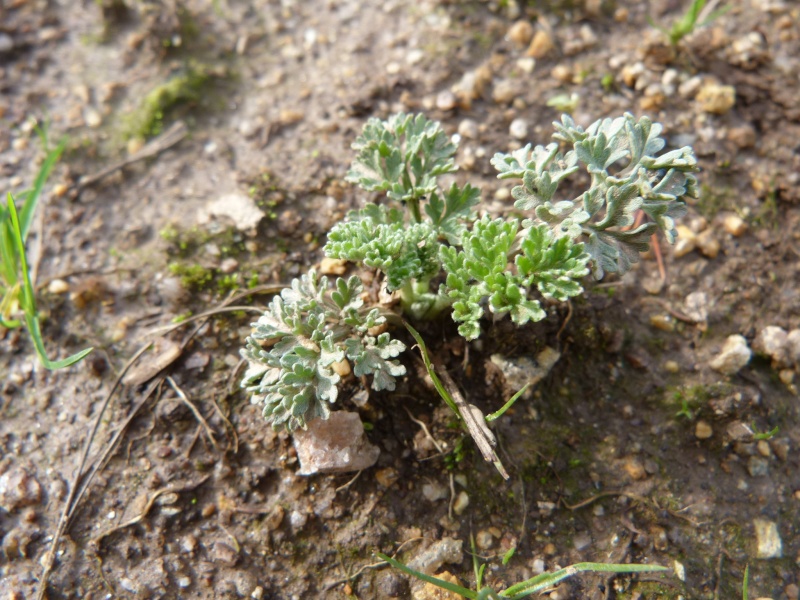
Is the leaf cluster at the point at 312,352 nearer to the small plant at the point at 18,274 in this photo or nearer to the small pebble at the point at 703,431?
the small plant at the point at 18,274

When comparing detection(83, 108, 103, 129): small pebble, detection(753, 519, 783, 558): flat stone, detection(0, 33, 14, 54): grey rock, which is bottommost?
detection(753, 519, 783, 558): flat stone

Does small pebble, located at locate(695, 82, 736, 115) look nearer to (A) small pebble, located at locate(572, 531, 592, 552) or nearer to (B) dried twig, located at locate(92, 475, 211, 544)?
(A) small pebble, located at locate(572, 531, 592, 552)

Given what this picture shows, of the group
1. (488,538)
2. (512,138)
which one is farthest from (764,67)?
(488,538)

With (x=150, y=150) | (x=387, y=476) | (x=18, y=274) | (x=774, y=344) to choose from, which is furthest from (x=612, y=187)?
(x=18, y=274)

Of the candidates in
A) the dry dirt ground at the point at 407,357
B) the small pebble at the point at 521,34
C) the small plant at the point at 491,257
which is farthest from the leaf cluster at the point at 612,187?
the small pebble at the point at 521,34

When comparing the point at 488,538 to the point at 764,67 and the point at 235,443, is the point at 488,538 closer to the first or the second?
the point at 235,443

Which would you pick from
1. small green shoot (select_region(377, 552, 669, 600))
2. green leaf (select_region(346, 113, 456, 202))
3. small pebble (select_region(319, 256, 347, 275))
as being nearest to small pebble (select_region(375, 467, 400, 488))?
small green shoot (select_region(377, 552, 669, 600))
